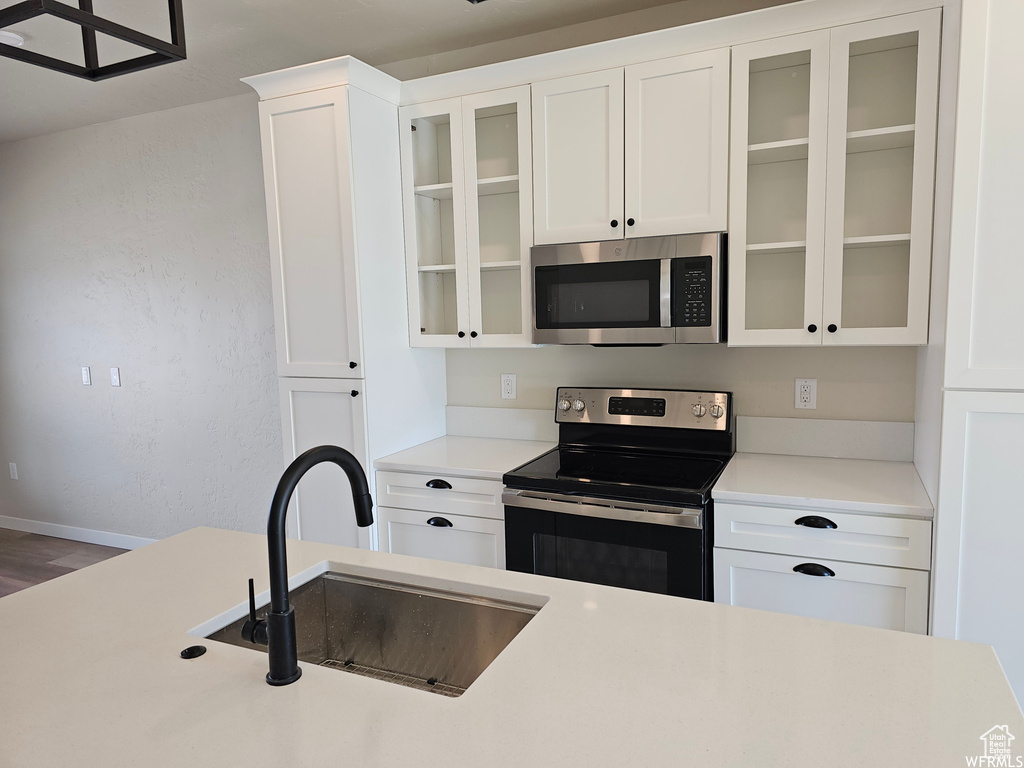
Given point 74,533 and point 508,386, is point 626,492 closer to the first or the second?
point 508,386

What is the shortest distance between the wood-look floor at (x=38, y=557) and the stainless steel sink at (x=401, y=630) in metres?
3.22

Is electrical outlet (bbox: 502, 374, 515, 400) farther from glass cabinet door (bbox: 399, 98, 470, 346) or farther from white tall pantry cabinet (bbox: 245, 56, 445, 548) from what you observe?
white tall pantry cabinet (bbox: 245, 56, 445, 548)

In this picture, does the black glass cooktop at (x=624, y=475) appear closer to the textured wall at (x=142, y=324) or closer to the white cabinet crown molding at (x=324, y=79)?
the white cabinet crown molding at (x=324, y=79)

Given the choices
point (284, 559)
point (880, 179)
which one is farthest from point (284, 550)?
point (880, 179)

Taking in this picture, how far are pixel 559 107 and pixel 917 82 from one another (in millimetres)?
1152

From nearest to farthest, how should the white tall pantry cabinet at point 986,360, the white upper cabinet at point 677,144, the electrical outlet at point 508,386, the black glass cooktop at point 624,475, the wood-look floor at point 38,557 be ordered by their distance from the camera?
the white tall pantry cabinet at point 986,360 → the black glass cooktop at point 624,475 → the white upper cabinet at point 677,144 → the electrical outlet at point 508,386 → the wood-look floor at point 38,557

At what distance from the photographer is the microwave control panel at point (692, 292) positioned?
2277mm

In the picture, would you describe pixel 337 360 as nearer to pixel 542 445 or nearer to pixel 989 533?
pixel 542 445

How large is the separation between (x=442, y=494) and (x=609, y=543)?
2.34 ft

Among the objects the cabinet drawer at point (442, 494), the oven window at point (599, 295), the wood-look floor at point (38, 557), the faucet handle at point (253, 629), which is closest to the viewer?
the faucet handle at point (253, 629)

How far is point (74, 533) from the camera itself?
4.37 m

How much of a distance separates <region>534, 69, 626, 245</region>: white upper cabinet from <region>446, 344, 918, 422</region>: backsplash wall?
57 centimetres

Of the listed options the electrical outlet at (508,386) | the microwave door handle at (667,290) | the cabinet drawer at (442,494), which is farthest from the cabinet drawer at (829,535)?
the electrical outlet at (508,386)

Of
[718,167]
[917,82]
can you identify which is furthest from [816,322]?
[917,82]
